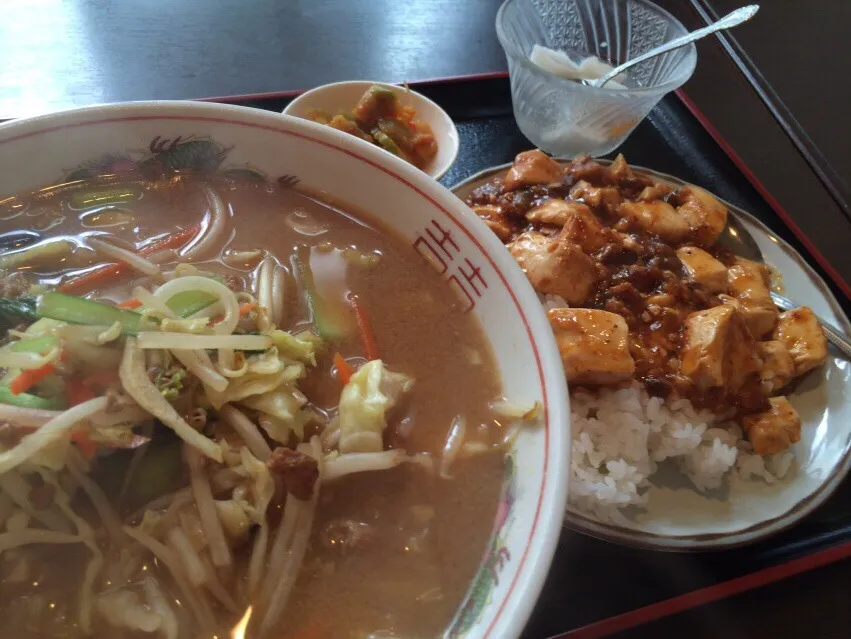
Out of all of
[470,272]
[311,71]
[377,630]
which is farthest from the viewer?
[311,71]

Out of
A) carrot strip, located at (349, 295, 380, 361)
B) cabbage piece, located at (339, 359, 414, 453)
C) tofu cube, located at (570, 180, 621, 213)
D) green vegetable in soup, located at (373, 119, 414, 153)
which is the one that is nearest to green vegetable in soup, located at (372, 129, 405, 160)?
green vegetable in soup, located at (373, 119, 414, 153)

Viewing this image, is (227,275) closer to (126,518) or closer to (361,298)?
(361,298)

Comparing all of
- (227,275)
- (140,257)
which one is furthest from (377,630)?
(140,257)

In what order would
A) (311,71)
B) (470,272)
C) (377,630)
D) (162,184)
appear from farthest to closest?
(311,71) < (162,184) < (470,272) < (377,630)

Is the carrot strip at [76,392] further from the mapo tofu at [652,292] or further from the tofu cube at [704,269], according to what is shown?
the tofu cube at [704,269]

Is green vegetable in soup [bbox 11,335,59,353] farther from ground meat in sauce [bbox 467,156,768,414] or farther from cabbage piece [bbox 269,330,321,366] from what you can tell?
ground meat in sauce [bbox 467,156,768,414]

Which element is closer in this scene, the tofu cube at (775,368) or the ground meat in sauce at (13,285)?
the ground meat in sauce at (13,285)

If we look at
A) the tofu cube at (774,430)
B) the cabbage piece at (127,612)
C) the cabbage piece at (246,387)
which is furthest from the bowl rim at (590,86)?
the cabbage piece at (127,612)

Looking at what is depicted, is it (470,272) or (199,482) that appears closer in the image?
(199,482)
